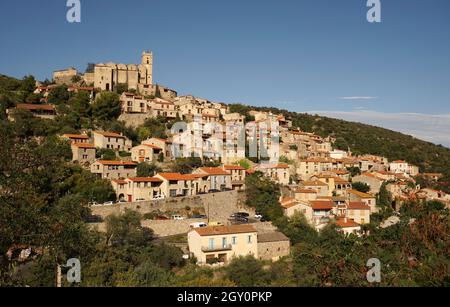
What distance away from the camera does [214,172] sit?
34719mm

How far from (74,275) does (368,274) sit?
12.9 m

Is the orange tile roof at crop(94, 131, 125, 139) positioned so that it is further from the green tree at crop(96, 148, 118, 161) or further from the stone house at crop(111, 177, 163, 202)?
the stone house at crop(111, 177, 163, 202)

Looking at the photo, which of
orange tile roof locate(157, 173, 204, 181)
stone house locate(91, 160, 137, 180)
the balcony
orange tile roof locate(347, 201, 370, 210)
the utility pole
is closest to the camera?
the utility pole

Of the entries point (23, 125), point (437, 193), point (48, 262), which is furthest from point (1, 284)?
point (437, 193)

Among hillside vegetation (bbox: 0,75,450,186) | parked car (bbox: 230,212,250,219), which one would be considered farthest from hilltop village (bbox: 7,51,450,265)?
hillside vegetation (bbox: 0,75,450,186)

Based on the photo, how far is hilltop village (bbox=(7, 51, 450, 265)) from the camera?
26.7 m

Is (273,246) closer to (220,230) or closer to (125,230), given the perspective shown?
(220,230)

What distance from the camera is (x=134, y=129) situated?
4338 centimetres

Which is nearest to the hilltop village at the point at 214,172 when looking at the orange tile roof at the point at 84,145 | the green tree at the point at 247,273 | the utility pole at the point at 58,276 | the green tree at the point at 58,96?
the orange tile roof at the point at 84,145

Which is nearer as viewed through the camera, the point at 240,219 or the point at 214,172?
the point at 240,219

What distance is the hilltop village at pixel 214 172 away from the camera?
87.5ft

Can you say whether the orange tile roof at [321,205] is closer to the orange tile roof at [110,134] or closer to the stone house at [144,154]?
the stone house at [144,154]

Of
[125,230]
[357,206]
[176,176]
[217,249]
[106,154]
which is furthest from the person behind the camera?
[106,154]

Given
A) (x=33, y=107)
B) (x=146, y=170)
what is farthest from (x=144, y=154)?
(x=33, y=107)
